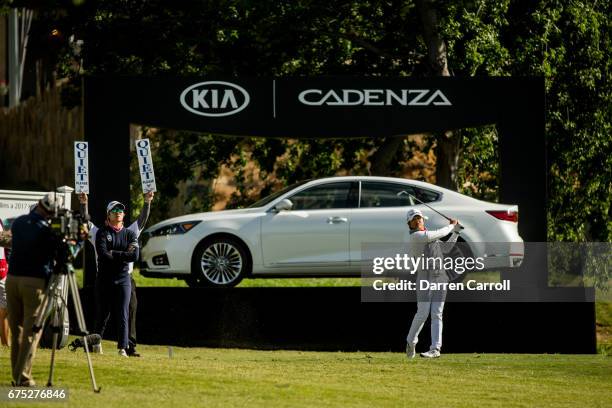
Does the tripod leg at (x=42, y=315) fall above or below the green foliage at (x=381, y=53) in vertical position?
below

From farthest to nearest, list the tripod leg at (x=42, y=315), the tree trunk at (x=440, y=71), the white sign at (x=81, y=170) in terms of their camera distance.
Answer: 1. the tree trunk at (x=440, y=71)
2. the white sign at (x=81, y=170)
3. the tripod leg at (x=42, y=315)

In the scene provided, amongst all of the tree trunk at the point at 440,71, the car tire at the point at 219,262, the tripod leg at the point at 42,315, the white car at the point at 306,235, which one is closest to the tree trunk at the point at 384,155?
the tree trunk at the point at 440,71

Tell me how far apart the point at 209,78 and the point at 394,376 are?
6.62 metres

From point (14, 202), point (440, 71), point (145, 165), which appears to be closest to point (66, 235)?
point (145, 165)

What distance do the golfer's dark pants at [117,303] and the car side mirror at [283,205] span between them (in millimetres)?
3823

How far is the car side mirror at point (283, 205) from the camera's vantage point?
18484 mm

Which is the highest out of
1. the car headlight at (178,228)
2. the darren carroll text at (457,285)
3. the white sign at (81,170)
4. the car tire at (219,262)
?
the white sign at (81,170)

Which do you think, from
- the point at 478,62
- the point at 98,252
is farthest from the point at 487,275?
the point at 98,252

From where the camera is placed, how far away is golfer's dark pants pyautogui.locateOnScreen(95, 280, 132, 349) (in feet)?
49.4

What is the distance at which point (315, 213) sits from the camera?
61.1 ft

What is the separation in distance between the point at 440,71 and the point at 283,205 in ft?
22.3

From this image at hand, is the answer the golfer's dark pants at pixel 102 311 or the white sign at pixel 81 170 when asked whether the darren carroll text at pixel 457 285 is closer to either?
the golfer's dark pants at pixel 102 311

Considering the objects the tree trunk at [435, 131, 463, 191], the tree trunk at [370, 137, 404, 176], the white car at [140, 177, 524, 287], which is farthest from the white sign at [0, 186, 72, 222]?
the tree trunk at [370, 137, 404, 176]

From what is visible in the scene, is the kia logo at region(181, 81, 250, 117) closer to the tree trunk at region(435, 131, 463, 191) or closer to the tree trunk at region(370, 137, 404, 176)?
the tree trunk at region(435, 131, 463, 191)
